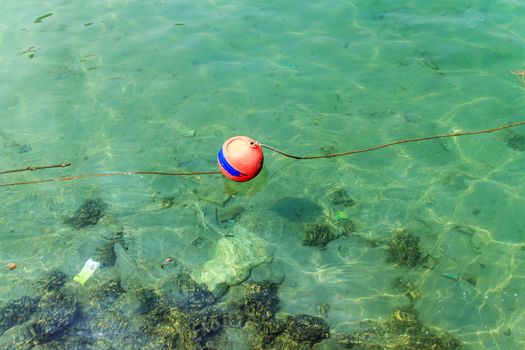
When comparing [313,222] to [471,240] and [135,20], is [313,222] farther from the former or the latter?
[135,20]

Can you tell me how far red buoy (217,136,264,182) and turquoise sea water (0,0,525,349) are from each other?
1.59 m

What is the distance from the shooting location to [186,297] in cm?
629

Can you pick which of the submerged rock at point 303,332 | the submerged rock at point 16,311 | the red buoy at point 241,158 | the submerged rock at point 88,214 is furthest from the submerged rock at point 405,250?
the submerged rock at point 16,311

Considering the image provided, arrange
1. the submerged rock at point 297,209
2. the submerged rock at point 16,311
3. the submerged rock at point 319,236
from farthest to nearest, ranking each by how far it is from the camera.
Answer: the submerged rock at point 297,209, the submerged rock at point 319,236, the submerged rock at point 16,311

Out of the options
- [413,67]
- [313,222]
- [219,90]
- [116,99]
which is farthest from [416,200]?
[116,99]

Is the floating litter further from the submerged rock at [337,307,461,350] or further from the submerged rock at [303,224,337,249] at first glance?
the submerged rock at [337,307,461,350]

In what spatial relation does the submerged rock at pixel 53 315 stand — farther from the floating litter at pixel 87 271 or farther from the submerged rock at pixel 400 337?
the submerged rock at pixel 400 337

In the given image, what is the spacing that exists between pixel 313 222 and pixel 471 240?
2.56m

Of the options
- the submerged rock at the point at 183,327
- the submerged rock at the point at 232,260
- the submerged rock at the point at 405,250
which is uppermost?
the submerged rock at the point at 405,250

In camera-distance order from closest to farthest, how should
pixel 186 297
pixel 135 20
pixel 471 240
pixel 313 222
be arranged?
pixel 186 297 < pixel 471 240 < pixel 313 222 < pixel 135 20

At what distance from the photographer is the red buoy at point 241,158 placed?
573 cm

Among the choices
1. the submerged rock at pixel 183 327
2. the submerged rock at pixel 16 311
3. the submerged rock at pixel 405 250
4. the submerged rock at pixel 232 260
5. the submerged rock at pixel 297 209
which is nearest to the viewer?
the submerged rock at pixel 183 327

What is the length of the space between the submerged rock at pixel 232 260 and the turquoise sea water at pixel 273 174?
0.10ft

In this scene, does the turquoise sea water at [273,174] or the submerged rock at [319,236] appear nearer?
the turquoise sea water at [273,174]
